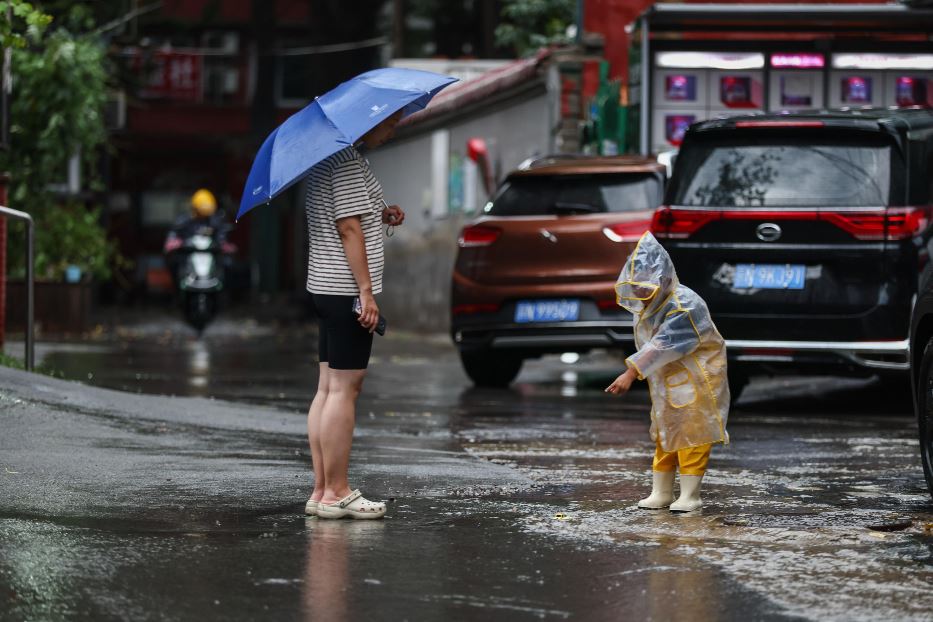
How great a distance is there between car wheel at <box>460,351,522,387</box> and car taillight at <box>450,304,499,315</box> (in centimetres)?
57

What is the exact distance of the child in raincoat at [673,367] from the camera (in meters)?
7.24

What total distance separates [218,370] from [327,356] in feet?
32.0

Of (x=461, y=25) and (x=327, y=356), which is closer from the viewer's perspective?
(x=327, y=356)

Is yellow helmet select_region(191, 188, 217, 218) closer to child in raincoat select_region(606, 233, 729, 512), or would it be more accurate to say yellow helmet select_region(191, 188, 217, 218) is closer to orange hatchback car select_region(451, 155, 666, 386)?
orange hatchback car select_region(451, 155, 666, 386)

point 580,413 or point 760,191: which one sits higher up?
point 760,191

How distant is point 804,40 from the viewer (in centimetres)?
1984

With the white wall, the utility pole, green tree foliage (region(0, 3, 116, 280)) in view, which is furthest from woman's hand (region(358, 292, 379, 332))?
the utility pole

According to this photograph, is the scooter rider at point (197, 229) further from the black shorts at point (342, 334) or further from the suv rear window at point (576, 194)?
the black shorts at point (342, 334)

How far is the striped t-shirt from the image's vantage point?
22.7 ft

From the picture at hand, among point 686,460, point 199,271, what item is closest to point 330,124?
point 686,460

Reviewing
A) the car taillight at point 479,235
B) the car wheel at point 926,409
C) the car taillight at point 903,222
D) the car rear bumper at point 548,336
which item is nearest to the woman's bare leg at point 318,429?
the car wheel at point 926,409

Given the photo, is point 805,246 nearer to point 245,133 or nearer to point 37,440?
point 37,440

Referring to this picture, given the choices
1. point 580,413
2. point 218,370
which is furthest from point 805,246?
point 218,370

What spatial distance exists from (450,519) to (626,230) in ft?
23.1
